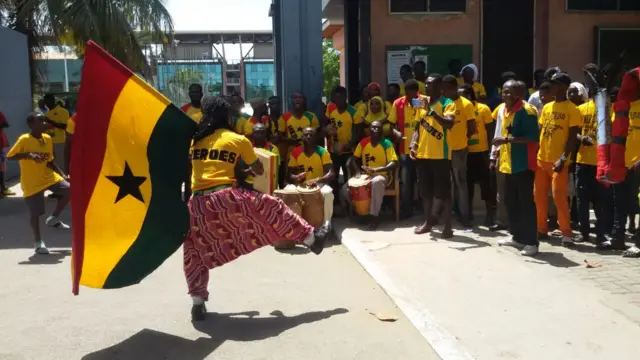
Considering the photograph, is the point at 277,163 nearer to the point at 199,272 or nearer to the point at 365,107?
the point at 365,107

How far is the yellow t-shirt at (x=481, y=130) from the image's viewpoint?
329 inches

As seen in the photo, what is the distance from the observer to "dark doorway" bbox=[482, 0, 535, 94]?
1202 centimetres

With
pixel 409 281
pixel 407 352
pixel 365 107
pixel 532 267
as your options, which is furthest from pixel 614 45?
pixel 407 352

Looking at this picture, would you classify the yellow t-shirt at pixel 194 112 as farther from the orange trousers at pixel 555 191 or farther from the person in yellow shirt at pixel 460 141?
the orange trousers at pixel 555 191

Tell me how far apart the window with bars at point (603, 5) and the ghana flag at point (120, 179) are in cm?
953

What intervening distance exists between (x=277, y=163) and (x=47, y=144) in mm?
2866

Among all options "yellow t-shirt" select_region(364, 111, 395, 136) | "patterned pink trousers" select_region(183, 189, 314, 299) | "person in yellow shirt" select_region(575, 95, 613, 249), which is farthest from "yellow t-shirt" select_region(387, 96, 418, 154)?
"patterned pink trousers" select_region(183, 189, 314, 299)

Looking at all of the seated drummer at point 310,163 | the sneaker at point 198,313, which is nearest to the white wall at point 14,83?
the seated drummer at point 310,163

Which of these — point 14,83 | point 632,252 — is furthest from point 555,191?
point 14,83

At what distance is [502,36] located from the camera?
39.5 ft

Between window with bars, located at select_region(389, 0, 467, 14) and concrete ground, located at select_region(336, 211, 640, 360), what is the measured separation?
5575 millimetres

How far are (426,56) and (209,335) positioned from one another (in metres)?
8.34

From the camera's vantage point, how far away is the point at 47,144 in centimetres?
793

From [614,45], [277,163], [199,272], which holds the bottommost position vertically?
[199,272]
